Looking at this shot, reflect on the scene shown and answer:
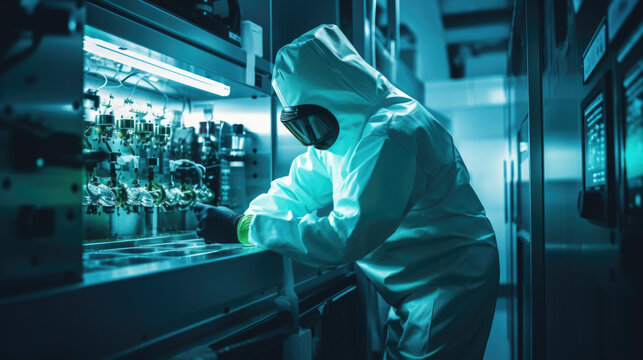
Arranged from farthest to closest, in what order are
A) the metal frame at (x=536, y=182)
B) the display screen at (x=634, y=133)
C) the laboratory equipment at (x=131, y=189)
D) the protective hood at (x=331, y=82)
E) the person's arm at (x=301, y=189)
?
the person's arm at (x=301, y=189) < the metal frame at (x=536, y=182) < the protective hood at (x=331, y=82) < the laboratory equipment at (x=131, y=189) < the display screen at (x=634, y=133)

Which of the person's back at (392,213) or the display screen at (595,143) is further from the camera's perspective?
the person's back at (392,213)

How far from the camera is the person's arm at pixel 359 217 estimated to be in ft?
3.89

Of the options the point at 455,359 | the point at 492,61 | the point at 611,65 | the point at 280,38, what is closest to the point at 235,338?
the point at 455,359

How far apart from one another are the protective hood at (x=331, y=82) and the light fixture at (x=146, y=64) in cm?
31

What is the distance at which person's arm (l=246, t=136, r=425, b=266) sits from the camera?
119 centimetres

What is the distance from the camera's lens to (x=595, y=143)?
849mm

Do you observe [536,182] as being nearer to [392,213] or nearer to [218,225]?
[392,213]

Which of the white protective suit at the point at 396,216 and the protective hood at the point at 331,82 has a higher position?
the protective hood at the point at 331,82

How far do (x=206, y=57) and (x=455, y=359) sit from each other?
1189 millimetres

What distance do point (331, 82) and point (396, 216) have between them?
1.43 ft

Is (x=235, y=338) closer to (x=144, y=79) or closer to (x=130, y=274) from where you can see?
(x=130, y=274)

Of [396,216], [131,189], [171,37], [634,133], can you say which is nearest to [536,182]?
[396,216]

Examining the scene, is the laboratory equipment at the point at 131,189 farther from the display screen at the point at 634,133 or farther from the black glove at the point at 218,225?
the display screen at the point at 634,133

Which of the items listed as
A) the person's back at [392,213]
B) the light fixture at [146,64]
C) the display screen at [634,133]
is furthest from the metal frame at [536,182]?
the light fixture at [146,64]
